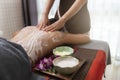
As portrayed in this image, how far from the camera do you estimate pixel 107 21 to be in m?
2.02

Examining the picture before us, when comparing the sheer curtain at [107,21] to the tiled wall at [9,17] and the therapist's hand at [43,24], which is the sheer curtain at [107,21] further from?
the tiled wall at [9,17]

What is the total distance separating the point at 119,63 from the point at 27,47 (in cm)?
135

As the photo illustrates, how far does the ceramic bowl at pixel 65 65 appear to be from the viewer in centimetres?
94

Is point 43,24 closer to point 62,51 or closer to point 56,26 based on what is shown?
point 56,26

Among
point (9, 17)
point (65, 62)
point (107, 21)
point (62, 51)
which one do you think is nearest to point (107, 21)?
point (107, 21)

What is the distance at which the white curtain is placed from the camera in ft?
6.40

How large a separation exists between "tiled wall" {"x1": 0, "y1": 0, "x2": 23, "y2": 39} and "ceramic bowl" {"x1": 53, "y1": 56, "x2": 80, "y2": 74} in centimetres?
149

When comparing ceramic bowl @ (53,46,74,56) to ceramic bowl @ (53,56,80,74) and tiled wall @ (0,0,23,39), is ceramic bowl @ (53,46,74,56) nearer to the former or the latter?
ceramic bowl @ (53,56,80,74)

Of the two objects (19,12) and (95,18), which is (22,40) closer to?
(95,18)

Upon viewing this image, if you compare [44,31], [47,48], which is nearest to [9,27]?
[44,31]

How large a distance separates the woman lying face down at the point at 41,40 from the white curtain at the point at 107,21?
1.97ft

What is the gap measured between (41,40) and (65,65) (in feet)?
1.11

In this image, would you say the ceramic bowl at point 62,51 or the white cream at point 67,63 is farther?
the ceramic bowl at point 62,51

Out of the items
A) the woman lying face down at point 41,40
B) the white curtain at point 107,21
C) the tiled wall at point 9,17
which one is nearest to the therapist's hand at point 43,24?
the woman lying face down at point 41,40
